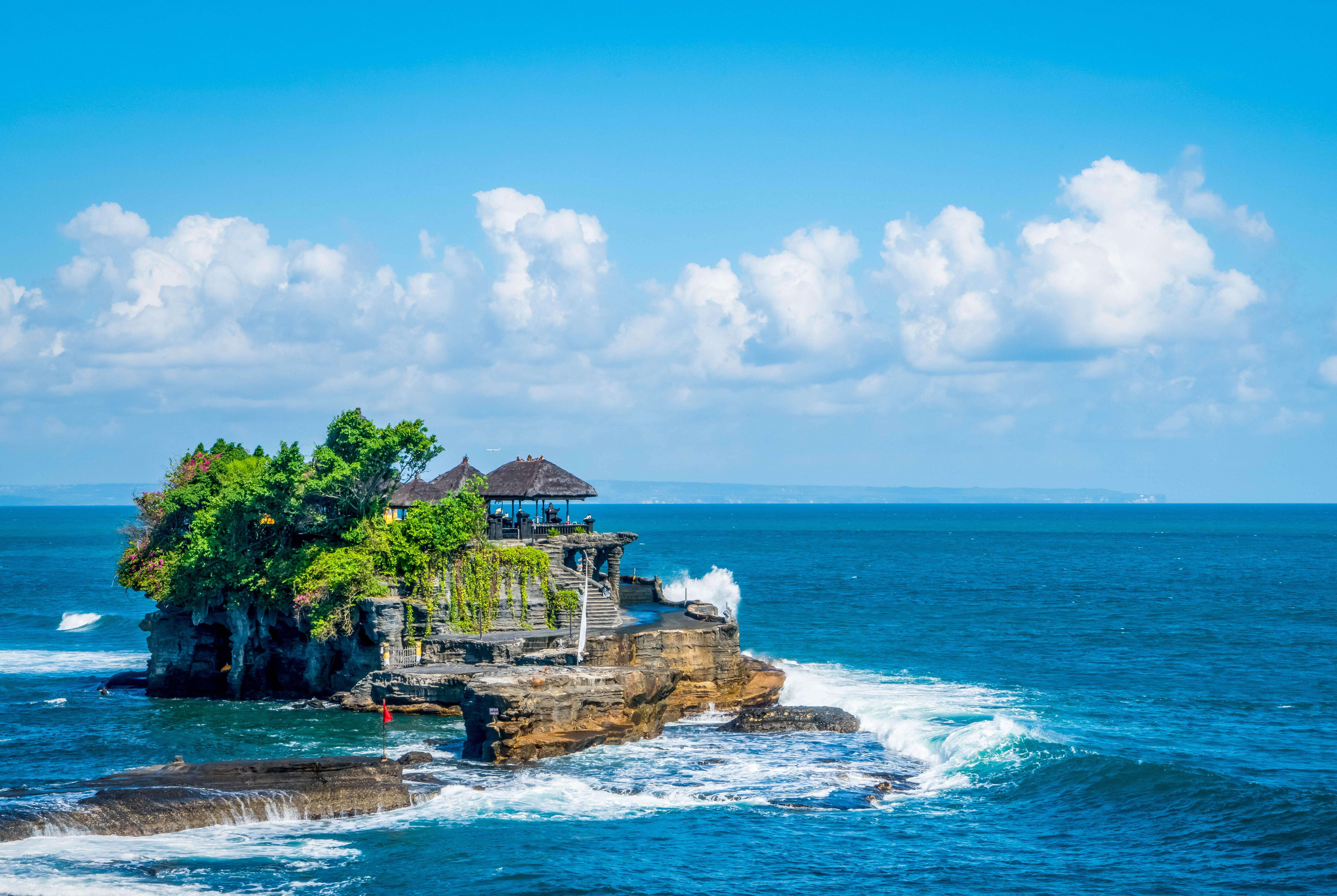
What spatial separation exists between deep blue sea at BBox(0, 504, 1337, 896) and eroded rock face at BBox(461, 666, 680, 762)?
639 mm

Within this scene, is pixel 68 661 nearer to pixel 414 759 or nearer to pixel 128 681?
pixel 128 681

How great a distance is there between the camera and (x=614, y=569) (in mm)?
49844

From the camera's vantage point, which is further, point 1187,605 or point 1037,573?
point 1037,573

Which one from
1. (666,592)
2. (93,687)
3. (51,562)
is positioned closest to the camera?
(93,687)

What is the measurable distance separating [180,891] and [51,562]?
373 ft

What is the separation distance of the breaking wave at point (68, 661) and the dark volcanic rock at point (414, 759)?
27.2 meters

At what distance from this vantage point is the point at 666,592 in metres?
74.7

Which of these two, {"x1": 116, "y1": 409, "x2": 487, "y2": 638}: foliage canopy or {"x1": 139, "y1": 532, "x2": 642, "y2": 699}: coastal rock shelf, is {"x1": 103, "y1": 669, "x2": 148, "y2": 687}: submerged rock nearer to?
{"x1": 139, "y1": 532, "x2": 642, "y2": 699}: coastal rock shelf

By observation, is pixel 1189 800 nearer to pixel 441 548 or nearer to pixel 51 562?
pixel 441 548

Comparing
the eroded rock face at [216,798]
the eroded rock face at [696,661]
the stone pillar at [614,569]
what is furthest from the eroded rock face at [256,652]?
the stone pillar at [614,569]

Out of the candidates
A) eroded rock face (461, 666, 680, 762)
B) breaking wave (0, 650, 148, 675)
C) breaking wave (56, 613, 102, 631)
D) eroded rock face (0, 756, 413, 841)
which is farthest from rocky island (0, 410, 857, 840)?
breaking wave (56, 613, 102, 631)

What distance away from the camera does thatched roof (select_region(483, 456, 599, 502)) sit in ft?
156

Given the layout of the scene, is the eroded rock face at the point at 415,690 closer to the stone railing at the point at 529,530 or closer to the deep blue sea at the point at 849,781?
the deep blue sea at the point at 849,781

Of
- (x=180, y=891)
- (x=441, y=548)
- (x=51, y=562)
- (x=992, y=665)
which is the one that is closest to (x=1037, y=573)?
(x=992, y=665)
